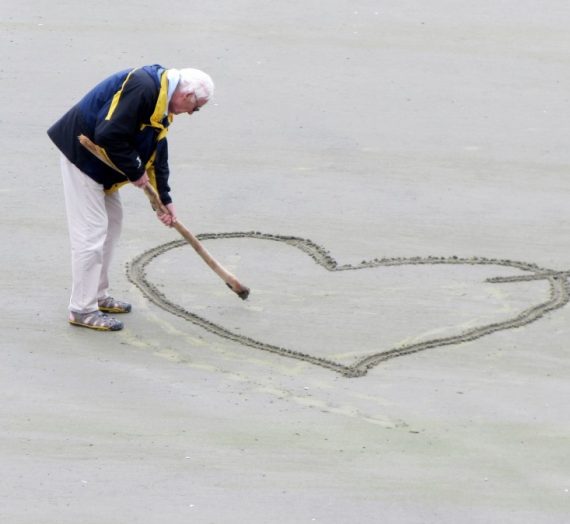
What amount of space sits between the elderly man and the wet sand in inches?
11.2

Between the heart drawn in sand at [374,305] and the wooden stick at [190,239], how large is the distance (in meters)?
0.16

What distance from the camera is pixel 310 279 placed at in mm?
8977

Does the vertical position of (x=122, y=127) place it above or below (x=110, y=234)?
above

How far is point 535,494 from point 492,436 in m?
0.59

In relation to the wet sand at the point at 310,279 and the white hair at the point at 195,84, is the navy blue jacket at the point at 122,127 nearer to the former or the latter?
the white hair at the point at 195,84

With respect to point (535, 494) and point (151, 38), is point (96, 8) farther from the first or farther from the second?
point (535, 494)

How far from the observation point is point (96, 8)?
42.3 ft

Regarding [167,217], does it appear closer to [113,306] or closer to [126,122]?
[113,306]

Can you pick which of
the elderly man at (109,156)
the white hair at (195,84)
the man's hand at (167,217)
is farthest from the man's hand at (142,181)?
the white hair at (195,84)

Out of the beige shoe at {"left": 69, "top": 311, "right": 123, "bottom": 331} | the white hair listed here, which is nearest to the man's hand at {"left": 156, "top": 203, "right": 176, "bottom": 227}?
the beige shoe at {"left": 69, "top": 311, "right": 123, "bottom": 331}

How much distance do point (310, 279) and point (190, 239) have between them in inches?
37.2

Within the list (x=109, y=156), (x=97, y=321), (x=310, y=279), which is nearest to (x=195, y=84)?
(x=109, y=156)

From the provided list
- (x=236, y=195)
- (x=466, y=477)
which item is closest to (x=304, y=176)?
(x=236, y=195)

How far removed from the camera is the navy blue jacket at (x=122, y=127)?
7.74 meters
